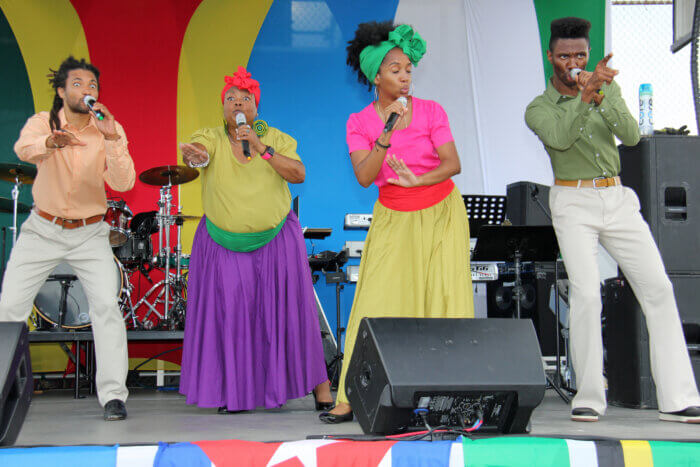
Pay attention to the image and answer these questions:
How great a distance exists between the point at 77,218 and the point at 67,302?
104 inches

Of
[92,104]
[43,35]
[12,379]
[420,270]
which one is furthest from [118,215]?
[12,379]

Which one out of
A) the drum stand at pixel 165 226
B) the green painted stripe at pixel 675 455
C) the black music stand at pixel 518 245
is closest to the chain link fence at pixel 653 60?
the black music stand at pixel 518 245

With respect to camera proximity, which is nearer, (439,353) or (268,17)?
(439,353)

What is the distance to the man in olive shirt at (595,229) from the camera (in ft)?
11.2

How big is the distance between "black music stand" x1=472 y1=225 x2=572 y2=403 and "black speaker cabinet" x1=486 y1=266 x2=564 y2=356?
3.25 ft

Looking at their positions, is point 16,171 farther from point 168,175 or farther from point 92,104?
point 92,104

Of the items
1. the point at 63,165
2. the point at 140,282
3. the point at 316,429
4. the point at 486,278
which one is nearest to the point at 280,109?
the point at 140,282

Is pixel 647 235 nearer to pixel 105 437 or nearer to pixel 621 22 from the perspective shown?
pixel 105 437

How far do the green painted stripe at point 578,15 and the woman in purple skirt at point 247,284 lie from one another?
4130mm

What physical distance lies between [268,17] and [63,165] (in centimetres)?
378

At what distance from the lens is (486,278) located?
617 centimetres

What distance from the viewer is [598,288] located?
352 cm

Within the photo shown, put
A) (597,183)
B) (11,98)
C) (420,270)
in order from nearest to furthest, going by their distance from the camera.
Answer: (420,270)
(597,183)
(11,98)

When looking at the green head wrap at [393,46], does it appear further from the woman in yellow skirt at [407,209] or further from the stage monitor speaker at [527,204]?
the stage monitor speaker at [527,204]
